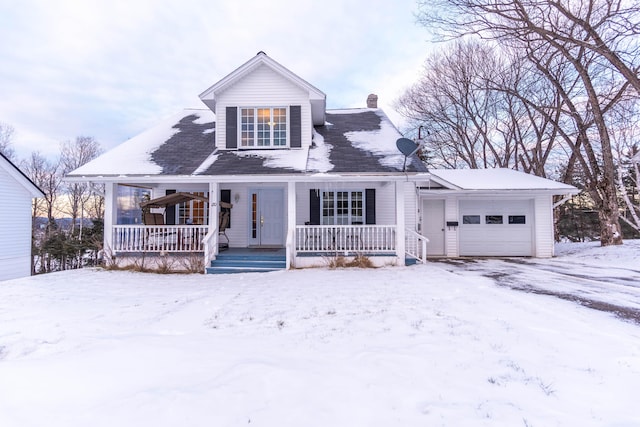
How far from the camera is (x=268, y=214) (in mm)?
10898

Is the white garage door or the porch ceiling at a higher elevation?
the porch ceiling

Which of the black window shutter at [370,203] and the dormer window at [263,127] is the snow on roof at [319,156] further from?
the black window shutter at [370,203]

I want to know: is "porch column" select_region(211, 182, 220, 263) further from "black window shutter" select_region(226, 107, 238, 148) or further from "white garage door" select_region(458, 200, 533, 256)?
"white garage door" select_region(458, 200, 533, 256)

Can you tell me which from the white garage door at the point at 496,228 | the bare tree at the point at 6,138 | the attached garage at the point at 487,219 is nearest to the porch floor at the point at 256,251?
the attached garage at the point at 487,219

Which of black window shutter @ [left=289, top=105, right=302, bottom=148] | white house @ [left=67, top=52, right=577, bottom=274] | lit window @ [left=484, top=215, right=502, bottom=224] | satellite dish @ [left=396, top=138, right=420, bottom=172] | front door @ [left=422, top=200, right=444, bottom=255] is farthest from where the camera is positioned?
front door @ [left=422, top=200, right=444, bottom=255]

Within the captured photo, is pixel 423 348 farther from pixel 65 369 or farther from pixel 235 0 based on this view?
pixel 235 0

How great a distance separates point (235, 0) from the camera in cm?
1277

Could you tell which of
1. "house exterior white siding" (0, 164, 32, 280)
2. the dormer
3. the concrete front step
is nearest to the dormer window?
the dormer

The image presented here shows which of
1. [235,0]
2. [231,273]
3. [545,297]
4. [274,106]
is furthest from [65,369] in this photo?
[235,0]

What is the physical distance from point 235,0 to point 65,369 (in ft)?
47.9

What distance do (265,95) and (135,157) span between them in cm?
465

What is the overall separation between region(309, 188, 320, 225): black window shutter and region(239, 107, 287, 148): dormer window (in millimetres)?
2003

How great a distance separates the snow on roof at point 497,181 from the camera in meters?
11.5

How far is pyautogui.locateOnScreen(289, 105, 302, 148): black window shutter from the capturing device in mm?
10234
